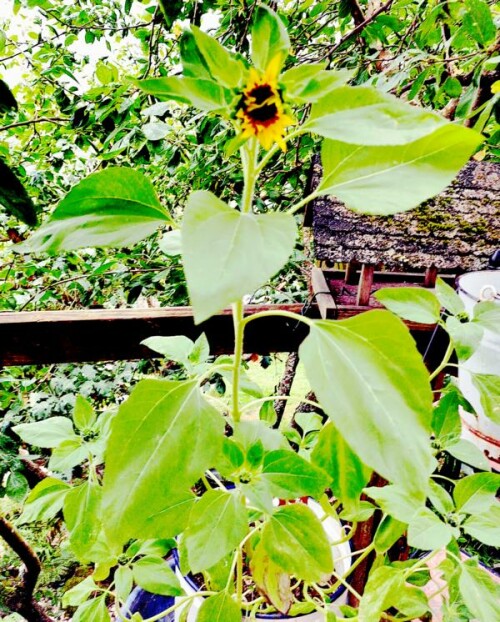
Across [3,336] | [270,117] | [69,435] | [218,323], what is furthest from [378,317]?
[3,336]

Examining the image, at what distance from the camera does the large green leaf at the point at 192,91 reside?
302 millimetres

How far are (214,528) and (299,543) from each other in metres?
0.10

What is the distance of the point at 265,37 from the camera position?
340 mm

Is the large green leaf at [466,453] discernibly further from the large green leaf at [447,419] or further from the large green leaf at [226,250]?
the large green leaf at [226,250]

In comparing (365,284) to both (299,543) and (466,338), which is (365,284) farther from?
(299,543)

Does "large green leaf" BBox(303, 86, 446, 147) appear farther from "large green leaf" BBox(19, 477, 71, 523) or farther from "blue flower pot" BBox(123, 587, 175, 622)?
"blue flower pot" BBox(123, 587, 175, 622)

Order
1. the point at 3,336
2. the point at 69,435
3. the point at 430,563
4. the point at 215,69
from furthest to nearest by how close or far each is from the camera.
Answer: the point at 430,563, the point at 3,336, the point at 69,435, the point at 215,69

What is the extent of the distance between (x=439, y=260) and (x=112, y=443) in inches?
35.9

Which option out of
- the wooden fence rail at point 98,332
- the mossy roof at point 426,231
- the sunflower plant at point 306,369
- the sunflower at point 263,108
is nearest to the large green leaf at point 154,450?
the sunflower plant at point 306,369

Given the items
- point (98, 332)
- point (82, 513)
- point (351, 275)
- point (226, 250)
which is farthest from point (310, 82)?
point (351, 275)

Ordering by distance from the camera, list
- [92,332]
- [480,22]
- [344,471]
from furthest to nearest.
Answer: [92,332] < [480,22] < [344,471]

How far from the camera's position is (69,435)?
557 mm

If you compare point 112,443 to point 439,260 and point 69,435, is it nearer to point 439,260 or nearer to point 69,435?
point 69,435

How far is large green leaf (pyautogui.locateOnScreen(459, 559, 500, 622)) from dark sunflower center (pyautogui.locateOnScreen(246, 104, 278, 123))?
19.8 inches
